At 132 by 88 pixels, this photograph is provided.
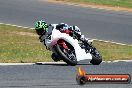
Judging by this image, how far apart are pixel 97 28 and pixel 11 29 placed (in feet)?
14.5

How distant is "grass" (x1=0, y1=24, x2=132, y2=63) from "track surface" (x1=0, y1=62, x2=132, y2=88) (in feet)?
5.27

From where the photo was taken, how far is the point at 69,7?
32.2 metres

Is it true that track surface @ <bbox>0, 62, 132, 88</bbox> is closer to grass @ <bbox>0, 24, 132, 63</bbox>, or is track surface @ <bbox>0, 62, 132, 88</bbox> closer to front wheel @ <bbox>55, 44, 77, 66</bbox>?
front wheel @ <bbox>55, 44, 77, 66</bbox>

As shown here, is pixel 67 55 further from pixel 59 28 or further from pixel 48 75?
pixel 48 75

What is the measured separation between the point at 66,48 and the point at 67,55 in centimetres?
27

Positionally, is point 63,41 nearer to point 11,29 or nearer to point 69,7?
point 11,29

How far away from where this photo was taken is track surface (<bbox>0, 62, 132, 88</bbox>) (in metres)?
10.2

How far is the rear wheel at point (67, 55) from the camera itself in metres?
14.3

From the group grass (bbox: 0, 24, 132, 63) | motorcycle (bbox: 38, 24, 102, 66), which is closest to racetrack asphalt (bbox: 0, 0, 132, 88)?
motorcycle (bbox: 38, 24, 102, 66)

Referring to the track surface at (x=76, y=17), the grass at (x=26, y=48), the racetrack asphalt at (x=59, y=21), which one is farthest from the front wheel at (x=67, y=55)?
the track surface at (x=76, y=17)

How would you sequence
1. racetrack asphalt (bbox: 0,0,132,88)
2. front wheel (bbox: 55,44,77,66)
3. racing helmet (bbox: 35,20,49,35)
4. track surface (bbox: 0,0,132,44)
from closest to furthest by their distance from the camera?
racetrack asphalt (bbox: 0,0,132,88) → front wheel (bbox: 55,44,77,66) → racing helmet (bbox: 35,20,49,35) → track surface (bbox: 0,0,132,44)

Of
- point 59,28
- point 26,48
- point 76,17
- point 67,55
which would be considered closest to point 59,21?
point 76,17

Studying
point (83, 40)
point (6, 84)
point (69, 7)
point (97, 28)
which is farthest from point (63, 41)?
point (69, 7)

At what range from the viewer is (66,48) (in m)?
14.7
